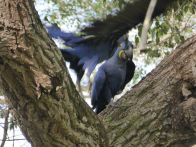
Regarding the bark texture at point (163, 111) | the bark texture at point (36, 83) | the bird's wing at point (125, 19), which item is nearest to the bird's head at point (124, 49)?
the bird's wing at point (125, 19)

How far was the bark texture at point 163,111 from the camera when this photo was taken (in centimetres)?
178

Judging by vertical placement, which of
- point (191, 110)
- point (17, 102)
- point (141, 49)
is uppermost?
point (141, 49)

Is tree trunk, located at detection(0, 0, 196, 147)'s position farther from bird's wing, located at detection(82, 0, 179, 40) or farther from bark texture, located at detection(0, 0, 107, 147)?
bird's wing, located at detection(82, 0, 179, 40)

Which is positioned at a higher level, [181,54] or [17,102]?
[181,54]

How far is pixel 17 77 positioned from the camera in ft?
3.50

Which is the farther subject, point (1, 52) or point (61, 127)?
point (61, 127)

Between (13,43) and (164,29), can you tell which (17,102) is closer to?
(13,43)

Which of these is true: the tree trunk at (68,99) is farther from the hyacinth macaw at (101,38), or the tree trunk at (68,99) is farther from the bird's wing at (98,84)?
the bird's wing at (98,84)

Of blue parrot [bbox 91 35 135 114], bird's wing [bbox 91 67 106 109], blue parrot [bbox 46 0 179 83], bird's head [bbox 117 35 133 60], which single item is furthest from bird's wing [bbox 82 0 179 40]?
bird's wing [bbox 91 67 106 109]

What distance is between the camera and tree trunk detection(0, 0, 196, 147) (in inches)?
40.5

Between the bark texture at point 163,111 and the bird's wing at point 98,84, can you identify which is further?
the bird's wing at point 98,84

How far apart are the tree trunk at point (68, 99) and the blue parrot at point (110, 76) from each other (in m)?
0.82

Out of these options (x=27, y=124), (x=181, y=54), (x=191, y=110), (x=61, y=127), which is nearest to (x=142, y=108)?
(x=191, y=110)

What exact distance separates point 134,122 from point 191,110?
0.48m
